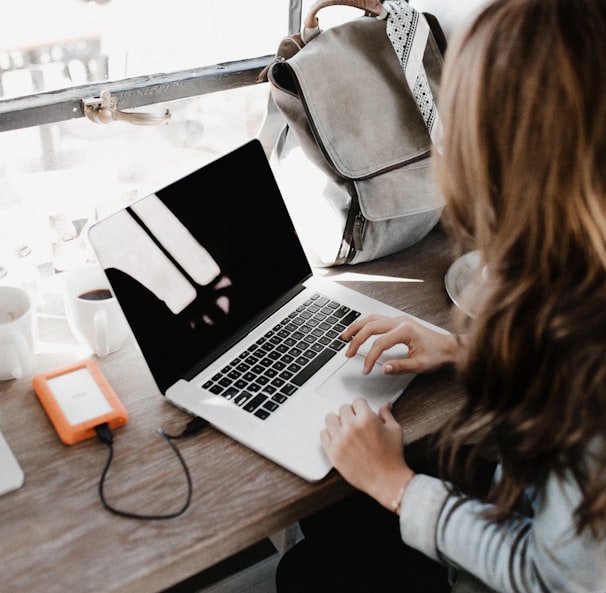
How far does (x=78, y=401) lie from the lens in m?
0.85

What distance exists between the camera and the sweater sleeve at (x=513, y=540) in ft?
1.99

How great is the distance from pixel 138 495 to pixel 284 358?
274 mm

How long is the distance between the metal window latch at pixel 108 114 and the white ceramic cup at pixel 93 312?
0.29m

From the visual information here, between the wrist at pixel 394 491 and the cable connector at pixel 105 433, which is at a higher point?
the cable connector at pixel 105 433

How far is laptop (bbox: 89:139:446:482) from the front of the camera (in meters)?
0.83

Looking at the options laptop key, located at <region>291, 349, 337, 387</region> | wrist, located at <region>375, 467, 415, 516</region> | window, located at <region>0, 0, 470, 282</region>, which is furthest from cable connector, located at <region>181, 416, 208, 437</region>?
window, located at <region>0, 0, 470, 282</region>

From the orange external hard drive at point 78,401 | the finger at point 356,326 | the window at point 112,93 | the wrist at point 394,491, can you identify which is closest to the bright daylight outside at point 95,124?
the window at point 112,93

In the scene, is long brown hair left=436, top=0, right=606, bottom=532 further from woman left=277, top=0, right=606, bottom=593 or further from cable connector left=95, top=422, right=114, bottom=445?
cable connector left=95, top=422, right=114, bottom=445

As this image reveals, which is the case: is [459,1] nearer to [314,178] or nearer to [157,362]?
[314,178]

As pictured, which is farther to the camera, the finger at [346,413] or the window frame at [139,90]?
the window frame at [139,90]

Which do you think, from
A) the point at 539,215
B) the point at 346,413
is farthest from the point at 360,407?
the point at 539,215

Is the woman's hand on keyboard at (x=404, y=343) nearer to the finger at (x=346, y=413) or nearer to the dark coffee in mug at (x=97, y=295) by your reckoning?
the finger at (x=346, y=413)

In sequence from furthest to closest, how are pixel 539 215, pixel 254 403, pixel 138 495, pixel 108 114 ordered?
pixel 108 114 → pixel 254 403 → pixel 138 495 → pixel 539 215

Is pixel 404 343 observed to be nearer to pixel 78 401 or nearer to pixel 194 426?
pixel 194 426
